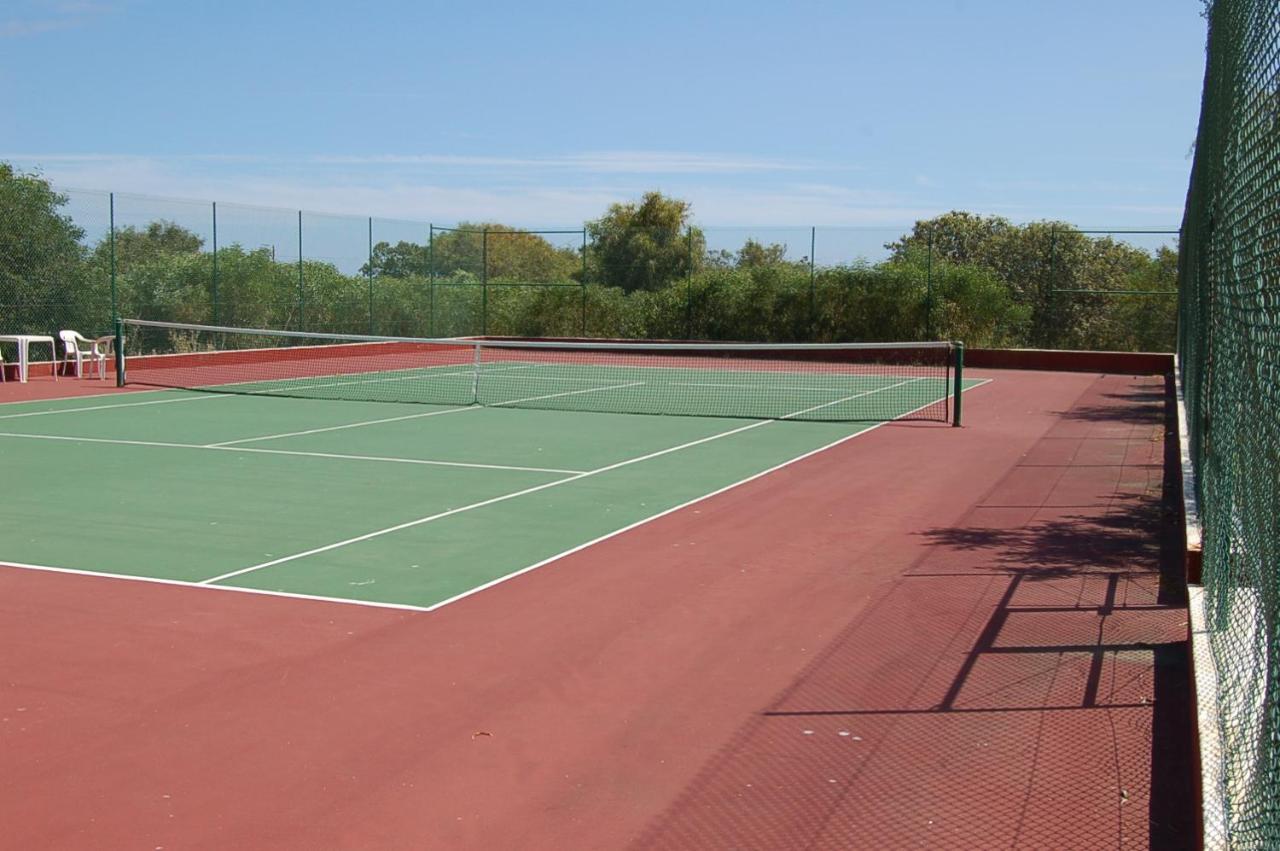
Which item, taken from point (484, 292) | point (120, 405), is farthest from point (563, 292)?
point (120, 405)

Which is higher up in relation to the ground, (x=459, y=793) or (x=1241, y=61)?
(x=1241, y=61)

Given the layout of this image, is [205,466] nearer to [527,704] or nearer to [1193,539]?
[527,704]

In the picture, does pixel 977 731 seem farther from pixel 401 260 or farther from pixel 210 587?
pixel 401 260

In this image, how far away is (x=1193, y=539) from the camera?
7609 millimetres

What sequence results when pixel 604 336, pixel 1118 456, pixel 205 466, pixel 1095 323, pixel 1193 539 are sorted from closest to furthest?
pixel 1193 539
pixel 205 466
pixel 1118 456
pixel 1095 323
pixel 604 336

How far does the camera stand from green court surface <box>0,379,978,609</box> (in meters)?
8.94

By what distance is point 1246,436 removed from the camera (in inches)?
181

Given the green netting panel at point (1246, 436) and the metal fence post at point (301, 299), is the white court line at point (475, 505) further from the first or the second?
the metal fence post at point (301, 299)

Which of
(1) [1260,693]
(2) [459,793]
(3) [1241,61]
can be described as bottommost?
(2) [459,793]

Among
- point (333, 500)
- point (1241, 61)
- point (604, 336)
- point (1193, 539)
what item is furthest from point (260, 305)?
point (1241, 61)

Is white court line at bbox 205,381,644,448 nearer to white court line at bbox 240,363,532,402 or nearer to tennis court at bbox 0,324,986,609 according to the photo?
tennis court at bbox 0,324,986,609

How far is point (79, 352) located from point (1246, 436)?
889 inches

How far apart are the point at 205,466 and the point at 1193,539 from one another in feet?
30.7

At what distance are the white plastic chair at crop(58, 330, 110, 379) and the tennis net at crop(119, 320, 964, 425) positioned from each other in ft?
1.77
